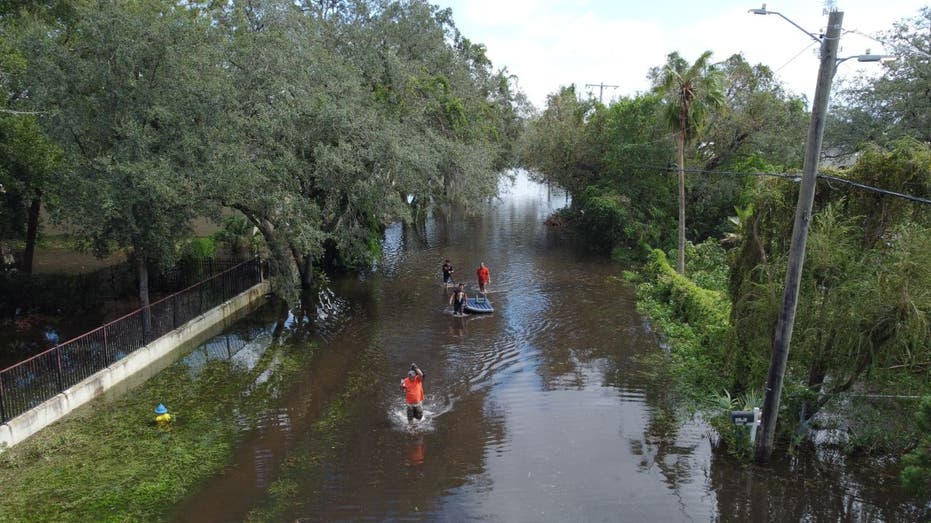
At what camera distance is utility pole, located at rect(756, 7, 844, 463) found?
8258 mm

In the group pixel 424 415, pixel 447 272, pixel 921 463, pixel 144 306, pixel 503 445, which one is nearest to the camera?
pixel 921 463

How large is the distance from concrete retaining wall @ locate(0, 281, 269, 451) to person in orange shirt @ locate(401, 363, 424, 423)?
6.83 metres

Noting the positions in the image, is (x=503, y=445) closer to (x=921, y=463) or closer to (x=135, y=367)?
(x=921, y=463)

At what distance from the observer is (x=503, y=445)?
1093cm

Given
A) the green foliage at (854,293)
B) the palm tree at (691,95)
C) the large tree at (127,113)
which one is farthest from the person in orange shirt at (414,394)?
the palm tree at (691,95)

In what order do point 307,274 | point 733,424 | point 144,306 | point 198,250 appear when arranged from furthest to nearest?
point 307,274 < point 198,250 < point 144,306 < point 733,424

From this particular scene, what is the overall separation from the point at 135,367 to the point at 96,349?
1.20 metres

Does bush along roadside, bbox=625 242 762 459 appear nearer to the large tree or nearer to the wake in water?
the wake in water

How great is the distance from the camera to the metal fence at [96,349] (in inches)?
435

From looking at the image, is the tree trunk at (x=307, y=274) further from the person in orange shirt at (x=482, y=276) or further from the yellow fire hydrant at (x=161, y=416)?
the yellow fire hydrant at (x=161, y=416)

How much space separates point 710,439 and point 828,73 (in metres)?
6.53

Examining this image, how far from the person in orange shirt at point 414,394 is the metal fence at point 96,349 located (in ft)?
23.1

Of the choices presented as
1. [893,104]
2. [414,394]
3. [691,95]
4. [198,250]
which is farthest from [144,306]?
[893,104]

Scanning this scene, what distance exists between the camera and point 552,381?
46.6 feet
